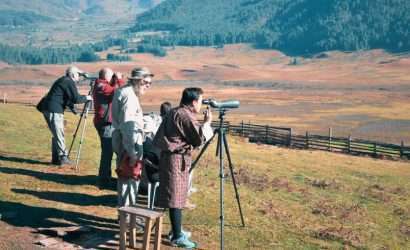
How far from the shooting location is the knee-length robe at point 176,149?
7.36m

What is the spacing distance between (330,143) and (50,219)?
25.9 m

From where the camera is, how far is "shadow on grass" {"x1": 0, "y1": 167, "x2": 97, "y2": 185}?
37.3 ft

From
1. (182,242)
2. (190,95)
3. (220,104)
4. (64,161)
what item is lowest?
(182,242)

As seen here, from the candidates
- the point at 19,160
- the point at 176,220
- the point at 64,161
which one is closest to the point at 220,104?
the point at 176,220

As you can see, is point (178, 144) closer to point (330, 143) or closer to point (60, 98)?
point (60, 98)

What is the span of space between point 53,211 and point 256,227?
329cm

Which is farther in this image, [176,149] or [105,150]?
[105,150]

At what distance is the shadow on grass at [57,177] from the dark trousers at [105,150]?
64 centimetres

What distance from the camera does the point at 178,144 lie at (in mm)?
7418

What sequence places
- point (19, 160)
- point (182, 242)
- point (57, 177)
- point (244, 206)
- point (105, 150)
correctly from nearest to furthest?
point (182, 242)
point (105, 150)
point (244, 206)
point (57, 177)
point (19, 160)

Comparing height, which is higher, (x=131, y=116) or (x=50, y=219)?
(x=131, y=116)

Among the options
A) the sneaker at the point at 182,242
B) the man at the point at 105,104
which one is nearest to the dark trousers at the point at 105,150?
the man at the point at 105,104

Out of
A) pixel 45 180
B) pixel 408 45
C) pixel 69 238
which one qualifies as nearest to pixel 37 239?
pixel 69 238

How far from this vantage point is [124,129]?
809cm
